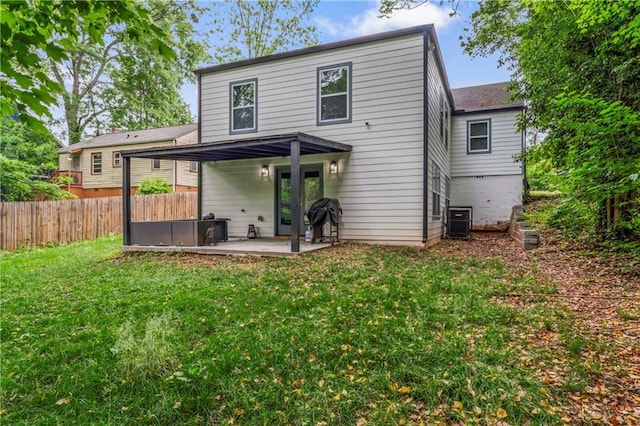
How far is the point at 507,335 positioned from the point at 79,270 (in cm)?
681

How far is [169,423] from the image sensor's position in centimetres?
219

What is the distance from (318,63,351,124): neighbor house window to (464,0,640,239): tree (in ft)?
13.0

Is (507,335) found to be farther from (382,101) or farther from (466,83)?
(466,83)

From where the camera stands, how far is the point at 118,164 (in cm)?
1941

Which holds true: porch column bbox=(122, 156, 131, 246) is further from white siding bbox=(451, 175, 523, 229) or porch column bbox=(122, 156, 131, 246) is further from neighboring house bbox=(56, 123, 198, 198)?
white siding bbox=(451, 175, 523, 229)

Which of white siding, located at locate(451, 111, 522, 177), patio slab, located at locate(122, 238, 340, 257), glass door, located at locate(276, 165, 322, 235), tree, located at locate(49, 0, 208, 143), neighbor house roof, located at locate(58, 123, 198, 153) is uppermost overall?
tree, located at locate(49, 0, 208, 143)

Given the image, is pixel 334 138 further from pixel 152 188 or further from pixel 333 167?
pixel 152 188

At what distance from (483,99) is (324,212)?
982 cm

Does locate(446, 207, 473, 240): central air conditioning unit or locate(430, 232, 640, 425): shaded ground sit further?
locate(446, 207, 473, 240): central air conditioning unit

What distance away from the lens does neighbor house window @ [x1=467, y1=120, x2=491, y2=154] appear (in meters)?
12.9

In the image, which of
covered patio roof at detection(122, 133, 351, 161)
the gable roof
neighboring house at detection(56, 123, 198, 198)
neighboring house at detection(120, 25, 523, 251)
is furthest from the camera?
neighboring house at detection(56, 123, 198, 198)

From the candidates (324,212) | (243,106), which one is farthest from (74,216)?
(324,212)

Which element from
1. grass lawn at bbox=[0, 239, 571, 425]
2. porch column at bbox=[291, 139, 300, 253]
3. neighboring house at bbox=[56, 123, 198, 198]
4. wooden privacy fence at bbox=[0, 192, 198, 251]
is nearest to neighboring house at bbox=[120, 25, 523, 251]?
porch column at bbox=[291, 139, 300, 253]

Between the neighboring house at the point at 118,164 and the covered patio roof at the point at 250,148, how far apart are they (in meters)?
9.35
